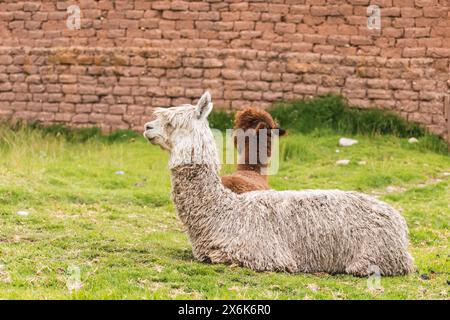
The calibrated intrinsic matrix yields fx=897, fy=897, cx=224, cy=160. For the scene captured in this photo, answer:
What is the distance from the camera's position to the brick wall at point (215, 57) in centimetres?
1443

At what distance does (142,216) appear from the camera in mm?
9766

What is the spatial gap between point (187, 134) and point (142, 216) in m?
3.00

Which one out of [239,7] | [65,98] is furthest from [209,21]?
[65,98]

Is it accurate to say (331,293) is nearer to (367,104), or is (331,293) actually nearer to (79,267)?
(79,267)

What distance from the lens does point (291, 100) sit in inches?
588

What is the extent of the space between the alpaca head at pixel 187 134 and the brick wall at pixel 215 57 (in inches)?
318

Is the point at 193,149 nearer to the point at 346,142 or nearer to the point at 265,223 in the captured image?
the point at 265,223

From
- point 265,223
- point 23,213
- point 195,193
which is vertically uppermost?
point 195,193

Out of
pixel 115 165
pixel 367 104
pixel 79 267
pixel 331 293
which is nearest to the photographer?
pixel 331 293

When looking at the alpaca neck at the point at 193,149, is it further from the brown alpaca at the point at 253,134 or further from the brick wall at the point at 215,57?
the brick wall at the point at 215,57

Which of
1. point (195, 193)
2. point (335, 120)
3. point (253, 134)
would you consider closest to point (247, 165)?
point (253, 134)

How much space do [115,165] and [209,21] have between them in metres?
3.57

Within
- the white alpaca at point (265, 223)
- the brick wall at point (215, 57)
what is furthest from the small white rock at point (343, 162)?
the white alpaca at point (265, 223)

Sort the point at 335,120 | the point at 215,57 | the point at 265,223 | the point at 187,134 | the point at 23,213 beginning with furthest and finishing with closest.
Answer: the point at 215,57 < the point at 335,120 < the point at 23,213 < the point at 265,223 < the point at 187,134
